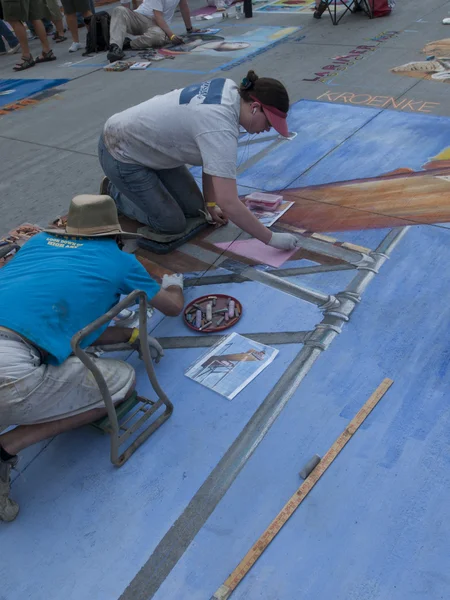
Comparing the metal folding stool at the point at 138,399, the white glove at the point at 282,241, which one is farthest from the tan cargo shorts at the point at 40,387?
the white glove at the point at 282,241

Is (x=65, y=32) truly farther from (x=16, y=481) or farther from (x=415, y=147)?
(x=16, y=481)

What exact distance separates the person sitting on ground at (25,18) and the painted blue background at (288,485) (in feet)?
25.4

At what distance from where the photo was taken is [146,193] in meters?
3.72

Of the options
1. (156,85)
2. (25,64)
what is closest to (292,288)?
(156,85)

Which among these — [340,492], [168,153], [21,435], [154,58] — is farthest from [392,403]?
[154,58]

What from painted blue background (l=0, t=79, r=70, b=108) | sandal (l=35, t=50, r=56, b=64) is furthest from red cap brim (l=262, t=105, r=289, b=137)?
sandal (l=35, t=50, r=56, b=64)

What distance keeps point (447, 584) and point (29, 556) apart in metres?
1.66

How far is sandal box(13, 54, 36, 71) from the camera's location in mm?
8852

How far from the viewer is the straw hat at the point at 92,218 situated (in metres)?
2.48

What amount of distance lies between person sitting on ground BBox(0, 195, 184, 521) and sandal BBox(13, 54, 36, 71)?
7.66 meters

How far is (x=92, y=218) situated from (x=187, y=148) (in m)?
1.10

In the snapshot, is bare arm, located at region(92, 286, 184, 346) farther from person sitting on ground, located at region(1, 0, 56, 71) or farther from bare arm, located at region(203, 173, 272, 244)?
person sitting on ground, located at region(1, 0, 56, 71)

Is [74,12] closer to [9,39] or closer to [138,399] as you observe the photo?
[9,39]

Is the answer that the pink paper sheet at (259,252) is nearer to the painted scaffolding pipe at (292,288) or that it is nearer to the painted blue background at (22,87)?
the painted scaffolding pipe at (292,288)
